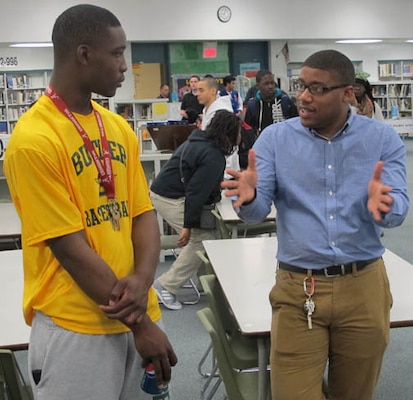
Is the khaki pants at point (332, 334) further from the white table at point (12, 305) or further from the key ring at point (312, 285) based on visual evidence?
the white table at point (12, 305)

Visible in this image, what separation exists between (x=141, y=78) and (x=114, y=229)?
1172 cm

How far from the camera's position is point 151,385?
157 cm

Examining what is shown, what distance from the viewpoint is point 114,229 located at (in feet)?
5.05

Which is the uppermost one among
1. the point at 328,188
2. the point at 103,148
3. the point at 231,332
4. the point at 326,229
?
the point at 103,148

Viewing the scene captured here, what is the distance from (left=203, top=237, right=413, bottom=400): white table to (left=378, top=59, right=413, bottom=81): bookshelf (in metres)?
14.3

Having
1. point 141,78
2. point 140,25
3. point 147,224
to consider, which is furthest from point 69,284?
point 141,78

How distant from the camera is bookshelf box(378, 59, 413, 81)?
1656cm

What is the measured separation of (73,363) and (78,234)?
1.07 ft

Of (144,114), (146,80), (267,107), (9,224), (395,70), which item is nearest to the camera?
(9,224)

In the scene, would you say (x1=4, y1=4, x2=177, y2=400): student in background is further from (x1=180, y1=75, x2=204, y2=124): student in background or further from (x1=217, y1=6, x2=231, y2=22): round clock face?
(x1=217, y1=6, x2=231, y2=22): round clock face

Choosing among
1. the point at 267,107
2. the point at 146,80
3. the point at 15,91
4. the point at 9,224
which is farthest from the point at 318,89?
the point at 15,91

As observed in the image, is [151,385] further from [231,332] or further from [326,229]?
[231,332]

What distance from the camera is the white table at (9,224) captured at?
4.01m

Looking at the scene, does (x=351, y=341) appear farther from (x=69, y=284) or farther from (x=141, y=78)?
(x=141, y=78)
